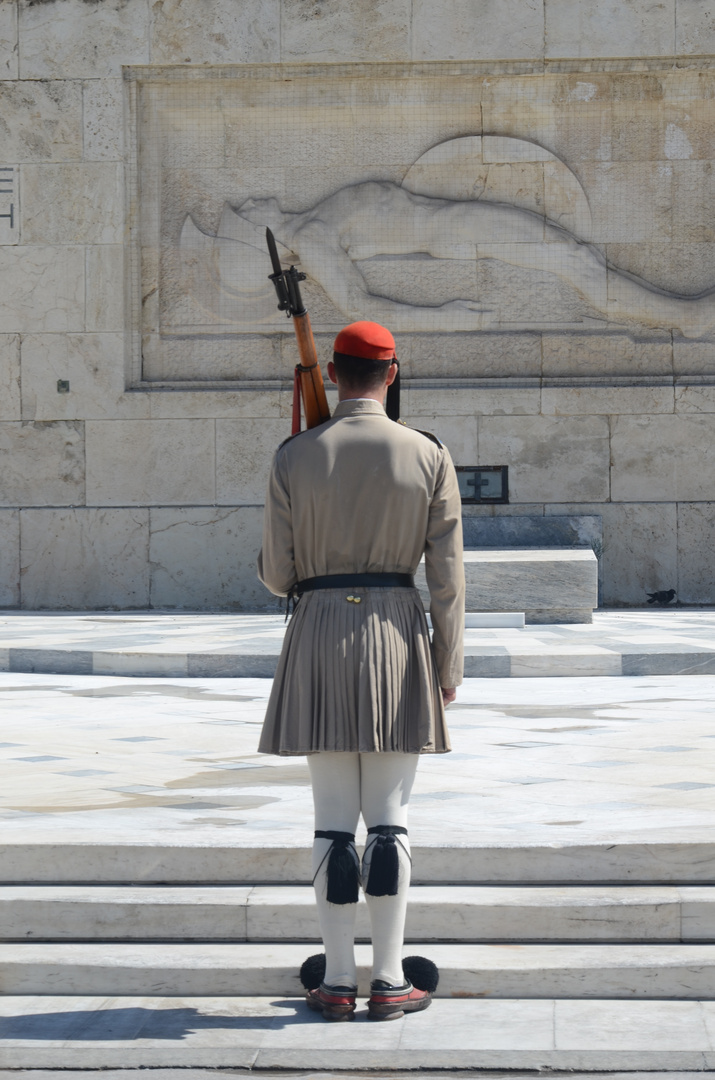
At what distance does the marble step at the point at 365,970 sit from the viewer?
3.61 meters

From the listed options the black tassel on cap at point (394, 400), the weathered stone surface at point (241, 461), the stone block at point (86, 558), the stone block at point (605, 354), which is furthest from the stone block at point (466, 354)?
the black tassel on cap at point (394, 400)

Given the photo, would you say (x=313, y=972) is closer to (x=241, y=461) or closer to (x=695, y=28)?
(x=241, y=461)

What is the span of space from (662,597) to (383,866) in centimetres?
993

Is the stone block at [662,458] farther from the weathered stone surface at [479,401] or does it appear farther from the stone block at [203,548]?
the stone block at [203,548]

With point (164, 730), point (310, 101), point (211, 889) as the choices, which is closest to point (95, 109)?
point (310, 101)

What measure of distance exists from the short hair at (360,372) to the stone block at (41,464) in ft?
32.1

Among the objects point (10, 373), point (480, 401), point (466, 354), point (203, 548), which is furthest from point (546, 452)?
point (10, 373)

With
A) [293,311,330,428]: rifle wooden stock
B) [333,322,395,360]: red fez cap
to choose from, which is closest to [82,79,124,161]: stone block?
[293,311,330,428]: rifle wooden stock

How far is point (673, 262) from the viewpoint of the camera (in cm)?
1305

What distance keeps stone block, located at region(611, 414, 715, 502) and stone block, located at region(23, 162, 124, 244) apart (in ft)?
16.9

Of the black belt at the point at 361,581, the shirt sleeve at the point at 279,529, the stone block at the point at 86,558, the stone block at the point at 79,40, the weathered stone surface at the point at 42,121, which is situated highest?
the stone block at the point at 79,40

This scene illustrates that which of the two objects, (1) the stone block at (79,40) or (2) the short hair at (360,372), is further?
(1) the stone block at (79,40)

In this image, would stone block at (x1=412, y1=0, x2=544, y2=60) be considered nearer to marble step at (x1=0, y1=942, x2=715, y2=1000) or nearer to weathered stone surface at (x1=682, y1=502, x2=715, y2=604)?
weathered stone surface at (x1=682, y1=502, x2=715, y2=604)

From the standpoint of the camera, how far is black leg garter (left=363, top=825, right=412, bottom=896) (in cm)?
332
